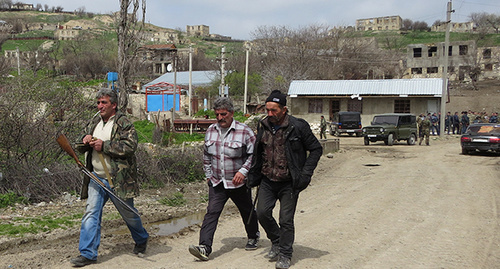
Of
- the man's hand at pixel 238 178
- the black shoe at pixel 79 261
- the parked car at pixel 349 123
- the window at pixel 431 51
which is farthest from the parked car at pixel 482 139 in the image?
the window at pixel 431 51

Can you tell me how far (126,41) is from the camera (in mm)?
10430

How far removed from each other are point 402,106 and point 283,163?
123 feet

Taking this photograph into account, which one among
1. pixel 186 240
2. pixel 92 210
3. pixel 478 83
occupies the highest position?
pixel 478 83

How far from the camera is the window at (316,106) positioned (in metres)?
42.6

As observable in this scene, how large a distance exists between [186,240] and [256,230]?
1290mm

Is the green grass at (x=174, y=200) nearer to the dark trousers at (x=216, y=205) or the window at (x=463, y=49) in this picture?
the dark trousers at (x=216, y=205)

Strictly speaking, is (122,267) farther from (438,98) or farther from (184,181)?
(438,98)

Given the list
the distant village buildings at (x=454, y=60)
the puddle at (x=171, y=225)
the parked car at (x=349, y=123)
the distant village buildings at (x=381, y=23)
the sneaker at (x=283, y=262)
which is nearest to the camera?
the sneaker at (x=283, y=262)

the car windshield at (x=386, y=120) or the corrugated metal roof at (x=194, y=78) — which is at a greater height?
the corrugated metal roof at (x=194, y=78)

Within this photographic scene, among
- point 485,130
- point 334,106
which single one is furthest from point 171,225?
point 334,106

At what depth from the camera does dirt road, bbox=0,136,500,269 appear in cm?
589

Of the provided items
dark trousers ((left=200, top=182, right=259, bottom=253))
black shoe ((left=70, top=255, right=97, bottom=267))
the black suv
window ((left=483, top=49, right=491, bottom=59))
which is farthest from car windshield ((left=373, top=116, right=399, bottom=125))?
window ((left=483, top=49, right=491, bottom=59))

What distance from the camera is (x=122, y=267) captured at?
5641 mm

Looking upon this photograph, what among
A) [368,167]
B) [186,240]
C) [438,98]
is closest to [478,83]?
[438,98]
